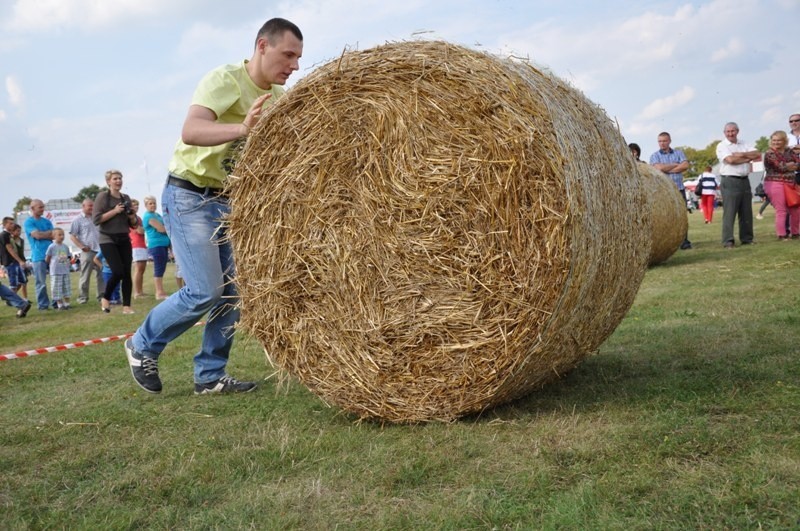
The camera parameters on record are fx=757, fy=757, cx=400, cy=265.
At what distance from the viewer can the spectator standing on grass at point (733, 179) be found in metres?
13.2

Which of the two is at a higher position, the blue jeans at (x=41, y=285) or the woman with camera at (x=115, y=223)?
the woman with camera at (x=115, y=223)

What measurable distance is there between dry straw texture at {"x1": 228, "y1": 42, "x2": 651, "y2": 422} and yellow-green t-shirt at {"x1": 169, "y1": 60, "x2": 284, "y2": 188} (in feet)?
1.37

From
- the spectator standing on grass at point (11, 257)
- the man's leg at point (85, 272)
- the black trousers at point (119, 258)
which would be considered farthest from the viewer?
the spectator standing on grass at point (11, 257)

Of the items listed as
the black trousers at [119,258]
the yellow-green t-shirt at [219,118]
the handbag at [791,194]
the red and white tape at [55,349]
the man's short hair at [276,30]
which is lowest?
the red and white tape at [55,349]

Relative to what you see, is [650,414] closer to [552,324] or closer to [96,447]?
[552,324]

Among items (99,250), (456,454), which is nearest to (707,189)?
(99,250)

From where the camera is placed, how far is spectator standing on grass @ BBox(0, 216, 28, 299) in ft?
48.8

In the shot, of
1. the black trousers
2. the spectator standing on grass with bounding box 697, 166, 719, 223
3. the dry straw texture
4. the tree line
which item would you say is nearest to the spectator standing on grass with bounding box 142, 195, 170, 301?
the black trousers

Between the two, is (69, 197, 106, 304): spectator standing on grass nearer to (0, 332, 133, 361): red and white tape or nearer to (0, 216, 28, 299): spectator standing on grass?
(0, 216, 28, 299): spectator standing on grass

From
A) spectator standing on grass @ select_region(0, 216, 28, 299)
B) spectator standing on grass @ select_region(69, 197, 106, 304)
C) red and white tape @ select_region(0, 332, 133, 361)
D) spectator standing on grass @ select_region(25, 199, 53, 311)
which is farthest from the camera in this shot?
spectator standing on grass @ select_region(0, 216, 28, 299)

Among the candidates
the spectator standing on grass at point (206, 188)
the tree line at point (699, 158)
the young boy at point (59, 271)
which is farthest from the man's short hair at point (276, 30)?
the tree line at point (699, 158)

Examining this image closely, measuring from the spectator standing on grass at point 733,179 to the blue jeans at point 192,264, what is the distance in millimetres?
10676

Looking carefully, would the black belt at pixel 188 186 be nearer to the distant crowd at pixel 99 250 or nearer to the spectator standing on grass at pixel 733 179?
the distant crowd at pixel 99 250

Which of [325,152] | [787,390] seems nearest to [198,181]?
[325,152]
